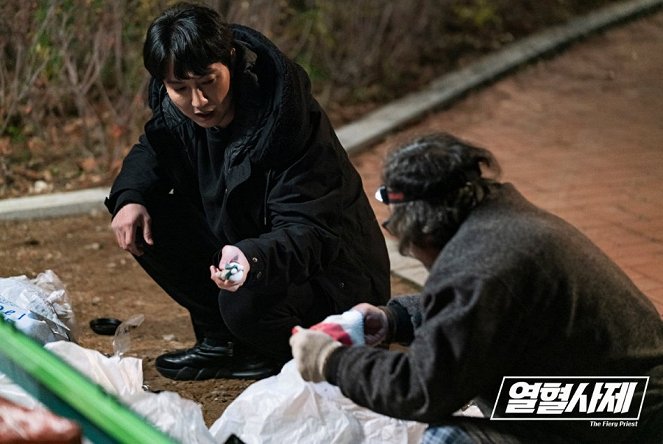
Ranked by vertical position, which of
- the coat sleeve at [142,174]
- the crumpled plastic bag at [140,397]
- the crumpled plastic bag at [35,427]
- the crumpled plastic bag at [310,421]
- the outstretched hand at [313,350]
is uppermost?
the outstretched hand at [313,350]

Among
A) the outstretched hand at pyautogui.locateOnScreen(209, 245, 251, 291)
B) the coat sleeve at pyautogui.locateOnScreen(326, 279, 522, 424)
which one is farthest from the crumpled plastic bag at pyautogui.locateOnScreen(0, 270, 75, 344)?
the coat sleeve at pyautogui.locateOnScreen(326, 279, 522, 424)

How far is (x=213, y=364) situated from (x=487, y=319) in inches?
70.9

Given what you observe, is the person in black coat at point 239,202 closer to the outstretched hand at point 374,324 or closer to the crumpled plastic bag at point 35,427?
the outstretched hand at point 374,324

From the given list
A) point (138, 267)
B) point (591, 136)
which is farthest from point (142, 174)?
point (591, 136)

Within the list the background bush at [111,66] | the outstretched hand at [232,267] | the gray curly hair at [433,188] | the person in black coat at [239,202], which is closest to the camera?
Answer: the gray curly hair at [433,188]

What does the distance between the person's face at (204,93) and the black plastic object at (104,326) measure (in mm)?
1143

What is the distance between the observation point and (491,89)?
8086 millimetres

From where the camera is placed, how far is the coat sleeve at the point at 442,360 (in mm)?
2461

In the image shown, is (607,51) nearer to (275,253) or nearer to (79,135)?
(79,135)

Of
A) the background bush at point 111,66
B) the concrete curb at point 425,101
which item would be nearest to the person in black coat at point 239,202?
the concrete curb at point 425,101

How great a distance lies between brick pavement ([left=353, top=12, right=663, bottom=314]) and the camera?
5.46 metres

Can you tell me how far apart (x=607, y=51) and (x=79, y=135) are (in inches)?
164

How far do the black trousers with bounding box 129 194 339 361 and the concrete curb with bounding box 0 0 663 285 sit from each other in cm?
114

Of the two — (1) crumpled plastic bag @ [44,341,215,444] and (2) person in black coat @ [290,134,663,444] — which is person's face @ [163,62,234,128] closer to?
(1) crumpled plastic bag @ [44,341,215,444]
